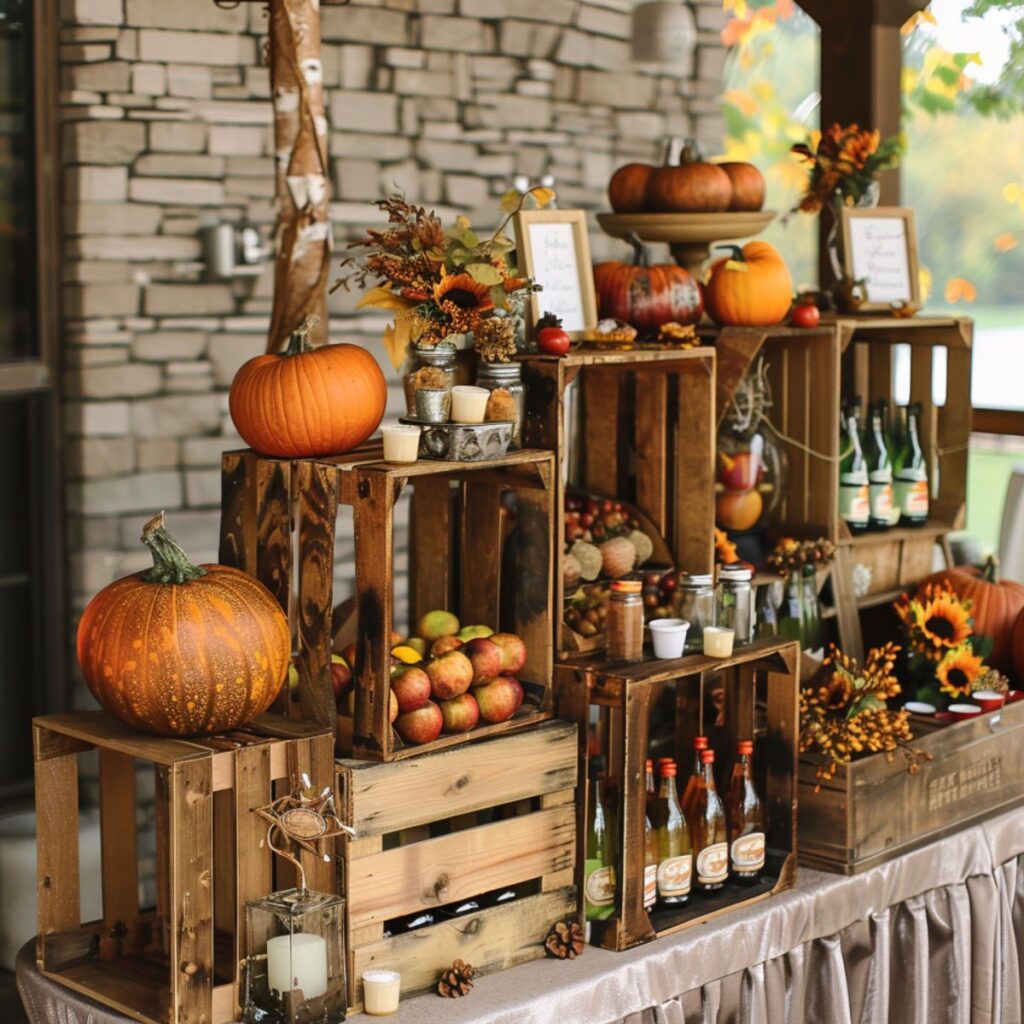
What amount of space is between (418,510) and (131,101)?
6.80 feet

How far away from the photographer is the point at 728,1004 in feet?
7.62

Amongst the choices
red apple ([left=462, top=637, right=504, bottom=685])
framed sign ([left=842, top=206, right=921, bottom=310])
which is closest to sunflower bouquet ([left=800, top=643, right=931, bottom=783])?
red apple ([left=462, top=637, right=504, bottom=685])

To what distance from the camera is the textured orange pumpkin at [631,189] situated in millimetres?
2861

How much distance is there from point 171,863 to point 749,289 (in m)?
1.45

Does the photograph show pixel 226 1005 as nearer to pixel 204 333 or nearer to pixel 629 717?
pixel 629 717

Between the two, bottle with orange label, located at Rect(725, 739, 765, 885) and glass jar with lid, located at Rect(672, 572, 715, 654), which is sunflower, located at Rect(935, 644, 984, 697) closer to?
bottle with orange label, located at Rect(725, 739, 765, 885)

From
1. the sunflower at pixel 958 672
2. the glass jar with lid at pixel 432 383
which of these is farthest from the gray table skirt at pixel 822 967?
the glass jar with lid at pixel 432 383

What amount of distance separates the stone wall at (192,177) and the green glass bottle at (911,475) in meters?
1.82

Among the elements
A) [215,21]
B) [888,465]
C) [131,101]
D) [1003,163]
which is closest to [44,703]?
[131,101]

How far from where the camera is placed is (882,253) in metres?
3.11

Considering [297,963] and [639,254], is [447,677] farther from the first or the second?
[639,254]

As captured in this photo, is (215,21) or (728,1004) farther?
(215,21)

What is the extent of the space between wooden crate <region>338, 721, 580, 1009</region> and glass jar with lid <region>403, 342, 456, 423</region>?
17.2 inches

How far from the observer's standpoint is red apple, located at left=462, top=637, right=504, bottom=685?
2.15 metres
